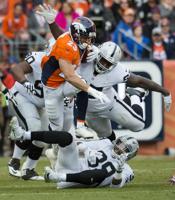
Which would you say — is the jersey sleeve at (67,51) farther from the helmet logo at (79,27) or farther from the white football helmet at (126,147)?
the white football helmet at (126,147)

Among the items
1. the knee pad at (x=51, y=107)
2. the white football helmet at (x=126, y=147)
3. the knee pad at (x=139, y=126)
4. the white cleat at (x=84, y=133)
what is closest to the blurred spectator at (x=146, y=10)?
the knee pad at (x=139, y=126)

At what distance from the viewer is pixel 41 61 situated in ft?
32.8

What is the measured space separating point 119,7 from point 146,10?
689mm

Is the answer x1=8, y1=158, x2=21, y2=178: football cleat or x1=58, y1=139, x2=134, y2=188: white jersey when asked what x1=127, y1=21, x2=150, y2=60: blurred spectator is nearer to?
x1=8, y1=158, x2=21, y2=178: football cleat

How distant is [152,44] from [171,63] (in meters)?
1.61

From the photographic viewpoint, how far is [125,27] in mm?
16375

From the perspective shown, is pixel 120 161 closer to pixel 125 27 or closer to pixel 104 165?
pixel 104 165

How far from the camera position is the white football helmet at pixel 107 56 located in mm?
9891

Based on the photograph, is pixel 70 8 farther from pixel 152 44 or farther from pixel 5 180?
pixel 5 180

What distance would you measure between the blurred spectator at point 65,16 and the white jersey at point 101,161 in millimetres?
7288

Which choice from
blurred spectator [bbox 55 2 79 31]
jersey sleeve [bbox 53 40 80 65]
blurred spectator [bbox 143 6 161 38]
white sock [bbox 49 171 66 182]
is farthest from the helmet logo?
blurred spectator [bbox 143 6 161 38]

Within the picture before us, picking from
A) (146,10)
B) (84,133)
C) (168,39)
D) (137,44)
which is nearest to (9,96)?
(84,133)

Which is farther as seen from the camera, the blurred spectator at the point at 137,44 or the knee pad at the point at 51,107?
the blurred spectator at the point at 137,44

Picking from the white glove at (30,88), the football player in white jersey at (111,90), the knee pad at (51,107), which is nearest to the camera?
the knee pad at (51,107)
